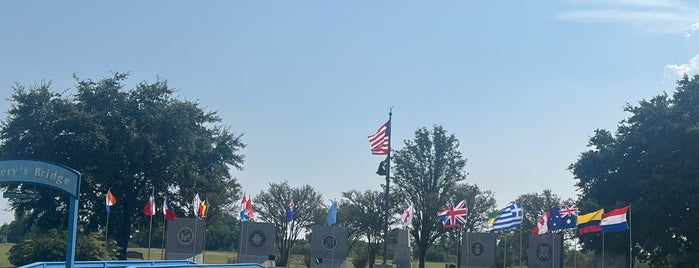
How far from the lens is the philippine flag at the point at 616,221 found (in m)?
32.8

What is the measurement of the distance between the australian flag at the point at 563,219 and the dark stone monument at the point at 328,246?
10.6 metres

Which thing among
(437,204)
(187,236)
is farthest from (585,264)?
(187,236)

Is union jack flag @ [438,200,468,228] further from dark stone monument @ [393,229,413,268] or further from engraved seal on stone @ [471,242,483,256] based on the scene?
dark stone monument @ [393,229,413,268]

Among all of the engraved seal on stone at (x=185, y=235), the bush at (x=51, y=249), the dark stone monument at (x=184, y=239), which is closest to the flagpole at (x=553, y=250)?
the dark stone monument at (x=184, y=239)

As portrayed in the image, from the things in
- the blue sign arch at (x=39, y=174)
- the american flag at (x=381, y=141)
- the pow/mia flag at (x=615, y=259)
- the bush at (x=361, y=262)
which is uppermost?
the american flag at (x=381, y=141)

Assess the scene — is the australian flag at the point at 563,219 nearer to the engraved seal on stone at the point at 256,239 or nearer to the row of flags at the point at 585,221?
the row of flags at the point at 585,221

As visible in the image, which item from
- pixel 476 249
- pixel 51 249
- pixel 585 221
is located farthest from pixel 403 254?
pixel 51 249

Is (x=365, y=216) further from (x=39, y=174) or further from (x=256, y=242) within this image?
(x=39, y=174)

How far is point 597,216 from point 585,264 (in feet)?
98.4

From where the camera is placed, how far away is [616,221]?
33094 millimetres

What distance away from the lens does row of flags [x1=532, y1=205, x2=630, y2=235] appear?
109 feet

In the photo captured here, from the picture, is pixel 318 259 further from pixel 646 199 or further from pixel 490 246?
pixel 646 199

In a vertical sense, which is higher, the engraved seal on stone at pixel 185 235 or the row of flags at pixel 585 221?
the row of flags at pixel 585 221

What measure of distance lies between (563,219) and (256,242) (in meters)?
15.4
